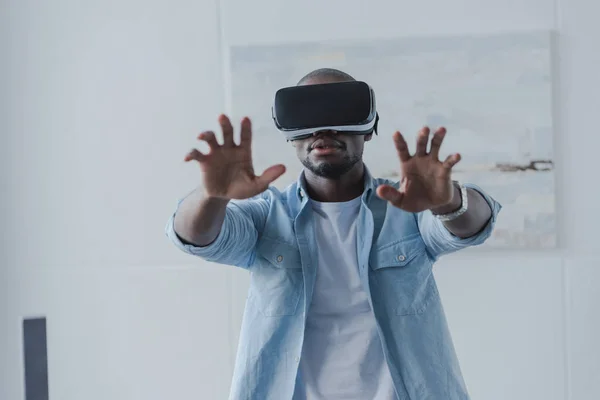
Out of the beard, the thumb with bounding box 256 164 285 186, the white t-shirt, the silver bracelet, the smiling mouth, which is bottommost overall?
the white t-shirt

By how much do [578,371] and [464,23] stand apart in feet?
4.49

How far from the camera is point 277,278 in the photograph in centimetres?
173

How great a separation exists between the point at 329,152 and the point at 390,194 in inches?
13.6

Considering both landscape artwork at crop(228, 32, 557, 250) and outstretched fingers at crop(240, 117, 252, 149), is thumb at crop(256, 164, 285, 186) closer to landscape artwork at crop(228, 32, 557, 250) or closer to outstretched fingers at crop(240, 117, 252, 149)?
outstretched fingers at crop(240, 117, 252, 149)

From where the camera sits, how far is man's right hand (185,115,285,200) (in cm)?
143

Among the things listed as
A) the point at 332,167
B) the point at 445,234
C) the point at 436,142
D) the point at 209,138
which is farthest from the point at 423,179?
the point at 209,138

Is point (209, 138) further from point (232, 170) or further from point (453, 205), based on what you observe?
point (453, 205)

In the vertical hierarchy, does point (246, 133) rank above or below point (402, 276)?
above

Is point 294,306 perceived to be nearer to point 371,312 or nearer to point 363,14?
point 371,312

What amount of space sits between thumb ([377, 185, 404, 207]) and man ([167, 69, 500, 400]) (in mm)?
212

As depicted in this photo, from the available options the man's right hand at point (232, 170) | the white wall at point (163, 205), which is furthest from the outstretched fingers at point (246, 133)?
the white wall at point (163, 205)

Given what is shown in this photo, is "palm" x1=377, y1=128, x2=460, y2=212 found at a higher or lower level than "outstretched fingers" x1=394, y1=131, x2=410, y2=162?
lower

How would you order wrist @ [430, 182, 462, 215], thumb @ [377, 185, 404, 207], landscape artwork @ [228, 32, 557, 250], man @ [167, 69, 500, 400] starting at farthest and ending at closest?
landscape artwork @ [228, 32, 557, 250], man @ [167, 69, 500, 400], wrist @ [430, 182, 462, 215], thumb @ [377, 185, 404, 207]

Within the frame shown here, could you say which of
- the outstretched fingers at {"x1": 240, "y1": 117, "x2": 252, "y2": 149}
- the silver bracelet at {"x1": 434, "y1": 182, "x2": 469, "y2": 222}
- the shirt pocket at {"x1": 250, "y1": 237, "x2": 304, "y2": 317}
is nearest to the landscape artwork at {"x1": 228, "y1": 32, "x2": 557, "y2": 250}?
the shirt pocket at {"x1": 250, "y1": 237, "x2": 304, "y2": 317}
